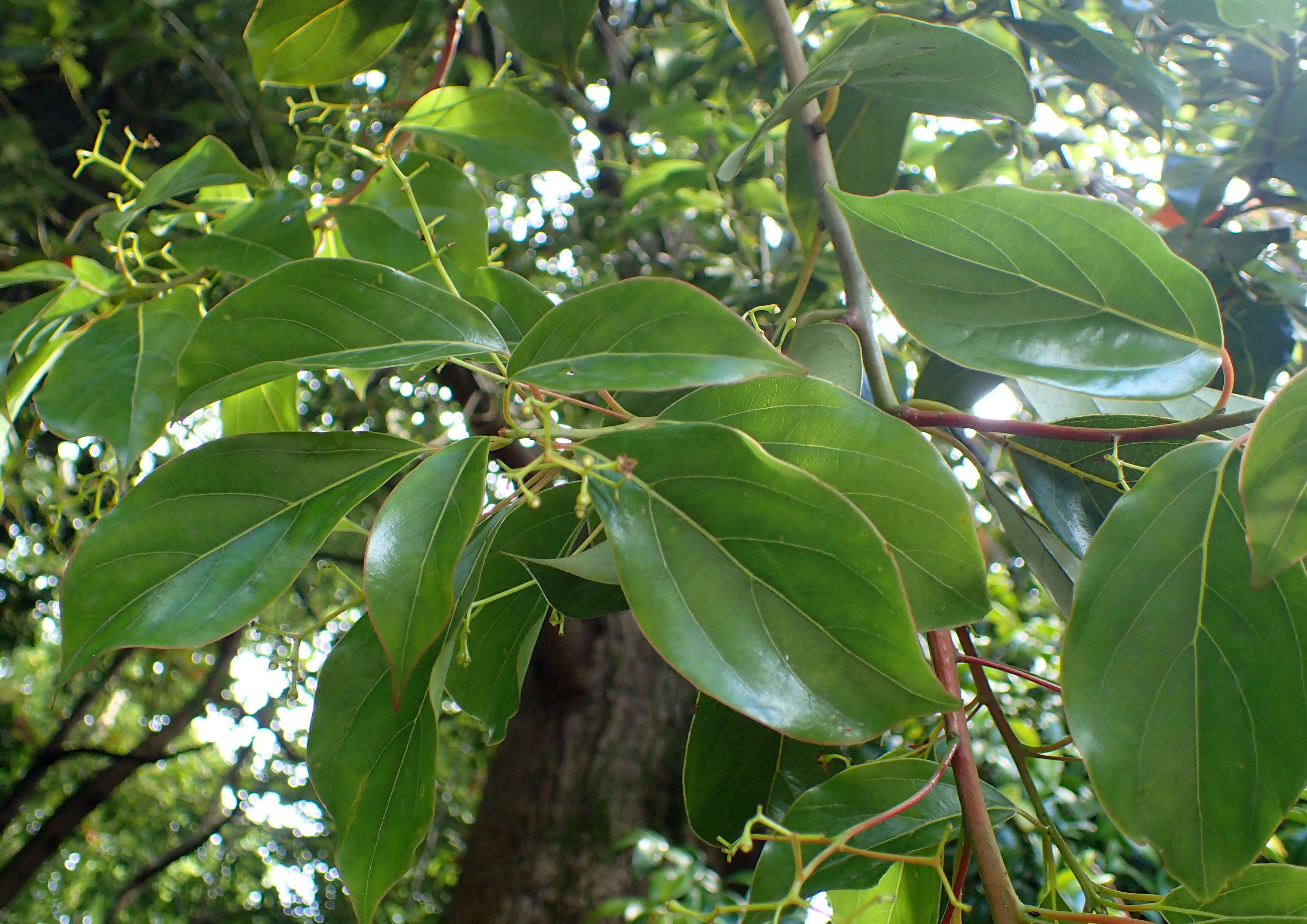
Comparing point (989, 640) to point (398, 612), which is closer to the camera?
point (398, 612)

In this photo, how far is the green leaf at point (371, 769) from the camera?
0.29 m

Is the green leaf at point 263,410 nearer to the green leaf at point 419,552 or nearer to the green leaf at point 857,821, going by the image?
the green leaf at point 419,552

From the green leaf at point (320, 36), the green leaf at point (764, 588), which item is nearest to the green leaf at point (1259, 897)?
the green leaf at point (764, 588)

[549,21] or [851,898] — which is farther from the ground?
[549,21]

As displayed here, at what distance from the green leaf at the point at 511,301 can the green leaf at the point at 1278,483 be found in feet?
0.91

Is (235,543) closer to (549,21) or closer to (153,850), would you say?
(549,21)

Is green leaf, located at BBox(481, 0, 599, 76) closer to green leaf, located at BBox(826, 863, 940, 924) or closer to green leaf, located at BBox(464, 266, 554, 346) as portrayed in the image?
green leaf, located at BBox(464, 266, 554, 346)

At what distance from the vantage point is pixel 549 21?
19.5 inches

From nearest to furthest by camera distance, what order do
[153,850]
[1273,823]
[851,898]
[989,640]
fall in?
[1273,823], [851,898], [989,640], [153,850]

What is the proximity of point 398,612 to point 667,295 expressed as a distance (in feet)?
0.43

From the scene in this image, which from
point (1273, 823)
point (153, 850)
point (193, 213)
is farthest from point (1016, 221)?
point (153, 850)

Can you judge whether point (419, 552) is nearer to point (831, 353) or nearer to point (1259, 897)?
point (831, 353)

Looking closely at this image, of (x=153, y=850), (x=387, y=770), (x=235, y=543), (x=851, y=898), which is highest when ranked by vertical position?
(x=235, y=543)

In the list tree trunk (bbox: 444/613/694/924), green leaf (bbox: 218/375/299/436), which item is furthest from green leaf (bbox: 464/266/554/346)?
tree trunk (bbox: 444/613/694/924)
